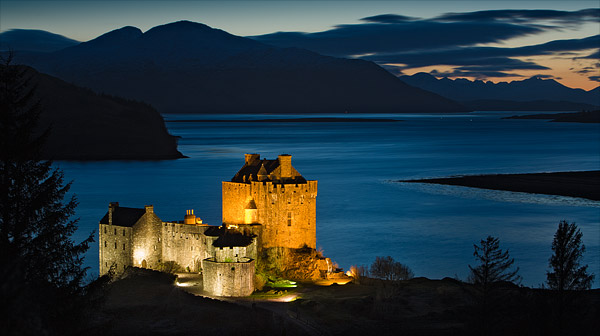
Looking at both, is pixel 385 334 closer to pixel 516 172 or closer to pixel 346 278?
pixel 346 278

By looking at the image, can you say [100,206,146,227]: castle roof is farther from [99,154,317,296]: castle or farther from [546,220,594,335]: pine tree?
[546,220,594,335]: pine tree

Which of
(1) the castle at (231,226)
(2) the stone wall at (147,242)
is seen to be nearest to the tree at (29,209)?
(1) the castle at (231,226)

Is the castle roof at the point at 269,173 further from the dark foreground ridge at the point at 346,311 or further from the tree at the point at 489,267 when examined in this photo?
the tree at the point at 489,267

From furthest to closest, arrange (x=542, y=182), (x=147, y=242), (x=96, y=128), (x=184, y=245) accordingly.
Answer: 1. (x=96, y=128)
2. (x=542, y=182)
3. (x=147, y=242)
4. (x=184, y=245)

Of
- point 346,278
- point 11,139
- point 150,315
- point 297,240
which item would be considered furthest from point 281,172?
point 11,139

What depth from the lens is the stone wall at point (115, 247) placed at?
47562 millimetres

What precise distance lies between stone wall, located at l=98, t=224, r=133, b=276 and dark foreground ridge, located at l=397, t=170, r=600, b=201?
6608cm

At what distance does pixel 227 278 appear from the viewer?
42.2 metres

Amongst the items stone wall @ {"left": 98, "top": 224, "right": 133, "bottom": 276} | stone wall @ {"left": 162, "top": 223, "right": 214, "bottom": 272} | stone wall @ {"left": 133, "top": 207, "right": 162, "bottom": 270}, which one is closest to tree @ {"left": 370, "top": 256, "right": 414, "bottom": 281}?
stone wall @ {"left": 162, "top": 223, "right": 214, "bottom": 272}

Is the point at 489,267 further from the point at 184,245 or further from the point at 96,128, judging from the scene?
the point at 96,128

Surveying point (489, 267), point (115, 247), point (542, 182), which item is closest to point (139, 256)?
point (115, 247)

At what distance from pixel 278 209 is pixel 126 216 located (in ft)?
33.9

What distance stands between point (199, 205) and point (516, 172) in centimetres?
6440

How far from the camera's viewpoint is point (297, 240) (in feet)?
162
